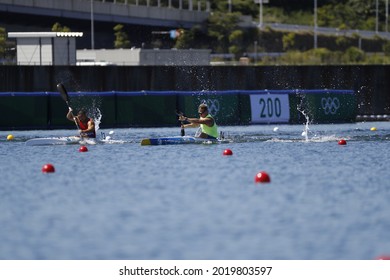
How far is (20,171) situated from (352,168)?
8674mm

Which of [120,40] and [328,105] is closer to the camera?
[328,105]

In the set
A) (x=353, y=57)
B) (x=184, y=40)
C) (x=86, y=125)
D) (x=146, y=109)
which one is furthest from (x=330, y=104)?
(x=184, y=40)

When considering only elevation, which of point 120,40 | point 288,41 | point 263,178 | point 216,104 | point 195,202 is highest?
point 288,41

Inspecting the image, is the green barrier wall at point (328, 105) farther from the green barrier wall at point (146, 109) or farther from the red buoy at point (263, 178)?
the red buoy at point (263, 178)

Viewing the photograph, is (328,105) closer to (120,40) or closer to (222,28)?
(120,40)

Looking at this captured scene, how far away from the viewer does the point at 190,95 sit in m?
47.8

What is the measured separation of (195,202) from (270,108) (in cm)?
2627

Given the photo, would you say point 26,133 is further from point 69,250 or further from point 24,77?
point 69,250

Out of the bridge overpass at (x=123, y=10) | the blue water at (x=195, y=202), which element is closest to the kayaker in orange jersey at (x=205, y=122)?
the blue water at (x=195, y=202)

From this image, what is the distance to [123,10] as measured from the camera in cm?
10081

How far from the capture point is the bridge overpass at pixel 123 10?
89500 mm

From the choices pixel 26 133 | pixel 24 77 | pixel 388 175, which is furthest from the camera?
pixel 24 77

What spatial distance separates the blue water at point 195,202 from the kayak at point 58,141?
0.55ft

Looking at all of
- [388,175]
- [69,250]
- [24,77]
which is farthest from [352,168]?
[24,77]
